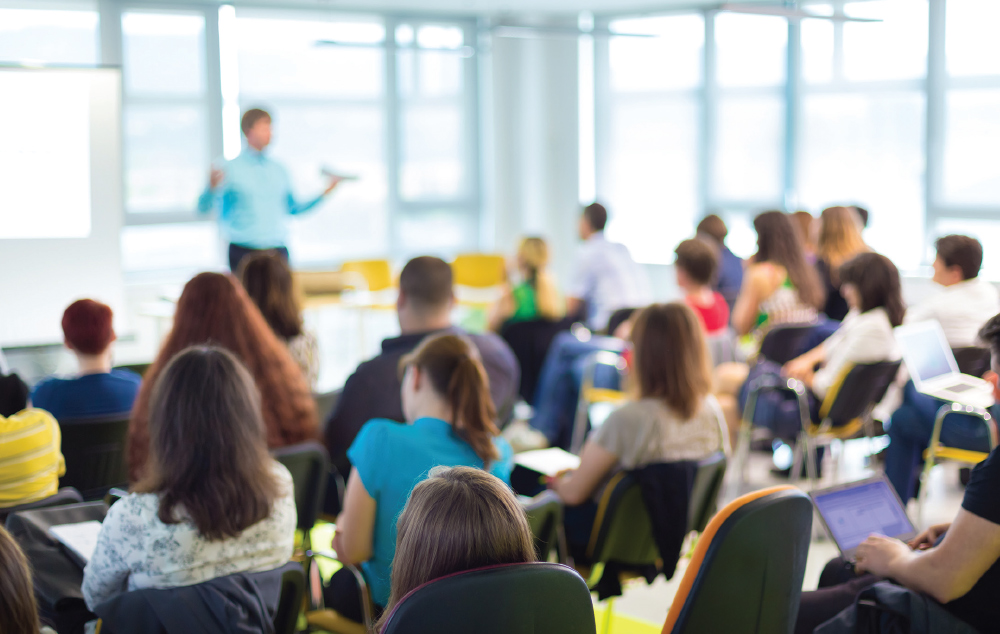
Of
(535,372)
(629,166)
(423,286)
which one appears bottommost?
(535,372)

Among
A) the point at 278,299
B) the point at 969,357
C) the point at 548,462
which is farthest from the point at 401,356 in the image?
the point at 969,357

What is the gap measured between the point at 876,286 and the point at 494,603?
3.40 m

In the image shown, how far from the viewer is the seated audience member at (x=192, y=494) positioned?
6.27 ft

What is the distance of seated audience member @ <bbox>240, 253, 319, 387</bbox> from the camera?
3.65 m

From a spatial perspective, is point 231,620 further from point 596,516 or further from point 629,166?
point 629,166

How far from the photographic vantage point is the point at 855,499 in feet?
7.91

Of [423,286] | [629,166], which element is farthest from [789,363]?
[629,166]

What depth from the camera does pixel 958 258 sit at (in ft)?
14.3

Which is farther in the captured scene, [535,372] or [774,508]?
[535,372]

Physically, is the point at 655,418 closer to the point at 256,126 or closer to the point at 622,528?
the point at 622,528

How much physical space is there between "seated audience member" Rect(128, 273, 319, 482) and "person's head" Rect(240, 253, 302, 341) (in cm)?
48

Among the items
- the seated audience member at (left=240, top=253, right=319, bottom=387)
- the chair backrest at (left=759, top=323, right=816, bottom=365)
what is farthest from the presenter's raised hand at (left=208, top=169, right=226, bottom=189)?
the chair backrest at (left=759, top=323, right=816, bottom=365)

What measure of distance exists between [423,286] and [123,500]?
168 centimetres

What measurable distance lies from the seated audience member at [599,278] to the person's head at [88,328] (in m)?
3.39
